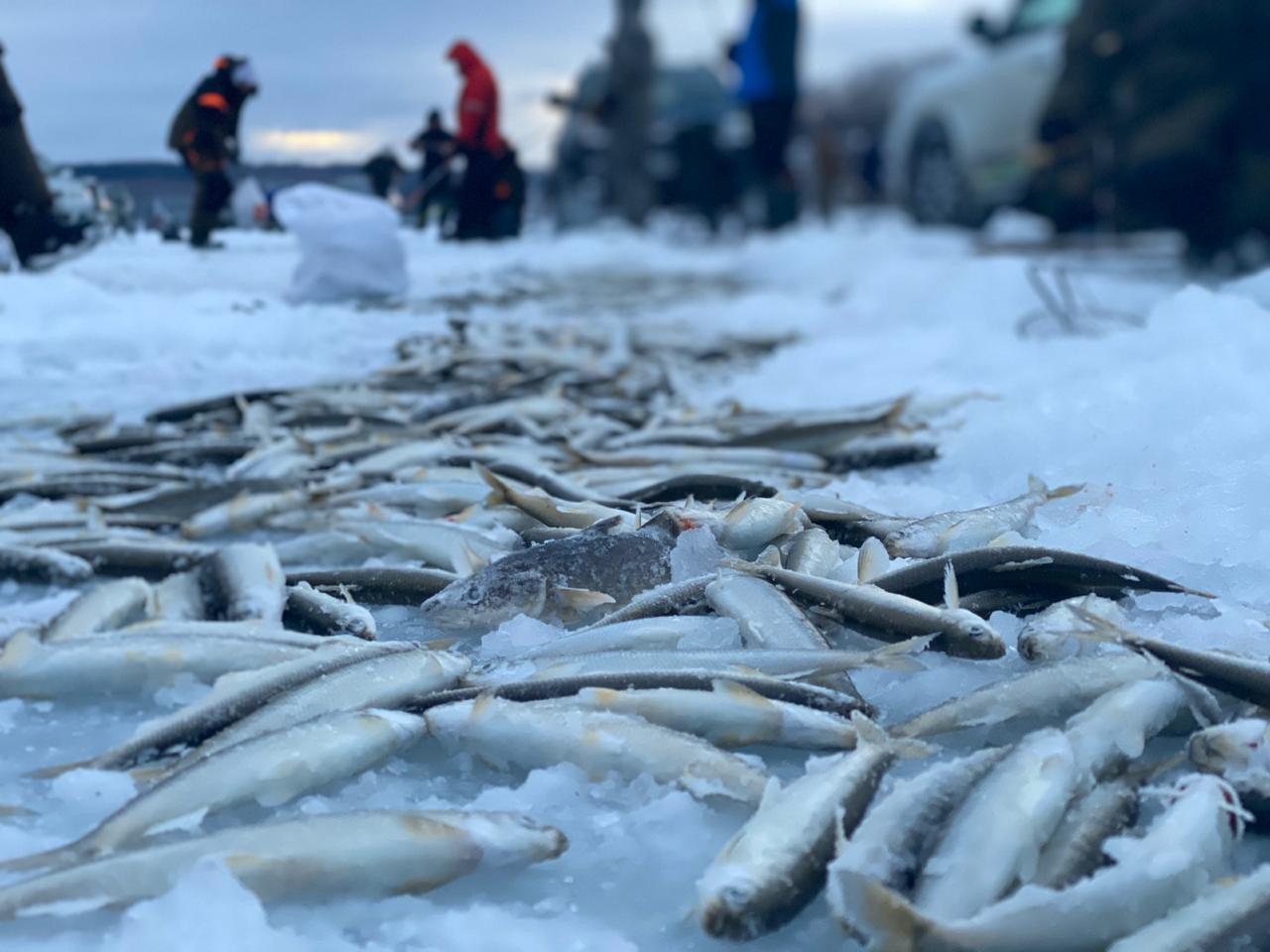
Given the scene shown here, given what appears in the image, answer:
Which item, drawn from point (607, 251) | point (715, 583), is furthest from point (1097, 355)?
point (607, 251)

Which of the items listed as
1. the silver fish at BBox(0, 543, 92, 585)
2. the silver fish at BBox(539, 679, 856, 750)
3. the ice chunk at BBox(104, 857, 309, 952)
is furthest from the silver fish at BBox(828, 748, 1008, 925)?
the silver fish at BBox(0, 543, 92, 585)

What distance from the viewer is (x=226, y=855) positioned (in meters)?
1.76

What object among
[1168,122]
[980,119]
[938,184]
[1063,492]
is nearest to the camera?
[1063,492]

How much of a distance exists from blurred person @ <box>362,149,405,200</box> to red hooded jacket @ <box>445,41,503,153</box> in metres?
0.47

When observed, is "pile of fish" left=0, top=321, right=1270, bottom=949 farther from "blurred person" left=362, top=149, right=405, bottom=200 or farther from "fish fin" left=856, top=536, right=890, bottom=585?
"blurred person" left=362, top=149, right=405, bottom=200

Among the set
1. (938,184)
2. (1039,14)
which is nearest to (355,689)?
(1039,14)

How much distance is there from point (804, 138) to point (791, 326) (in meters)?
22.9

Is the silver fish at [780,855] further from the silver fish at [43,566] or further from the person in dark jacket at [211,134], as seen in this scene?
the person in dark jacket at [211,134]

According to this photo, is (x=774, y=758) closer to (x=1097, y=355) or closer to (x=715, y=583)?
(x=715, y=583)

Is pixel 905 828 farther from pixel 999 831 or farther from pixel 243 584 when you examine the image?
pixel 243 584

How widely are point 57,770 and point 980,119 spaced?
45.6ft

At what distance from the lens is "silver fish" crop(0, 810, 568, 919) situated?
5.69 ft

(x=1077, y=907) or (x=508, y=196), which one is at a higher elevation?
(x=508, y=196)

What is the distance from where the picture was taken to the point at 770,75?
1454cm
